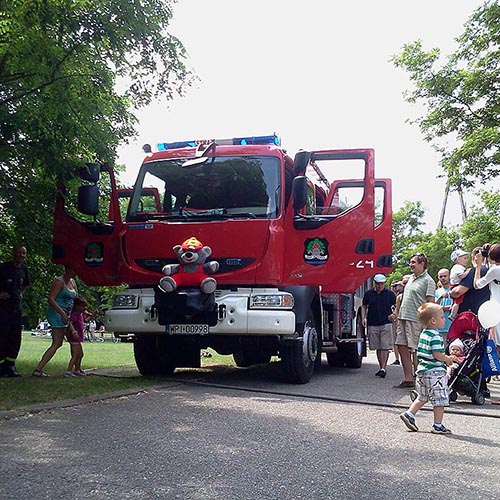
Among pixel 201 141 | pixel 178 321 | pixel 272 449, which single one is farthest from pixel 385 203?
pixel 272 449

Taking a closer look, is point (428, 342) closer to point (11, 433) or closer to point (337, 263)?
point (337, 263)

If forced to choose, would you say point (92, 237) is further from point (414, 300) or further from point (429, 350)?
point (429, 350)

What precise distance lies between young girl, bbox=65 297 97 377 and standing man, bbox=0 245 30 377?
0.80 metres

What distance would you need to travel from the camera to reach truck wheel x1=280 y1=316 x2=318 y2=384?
28.7 feet

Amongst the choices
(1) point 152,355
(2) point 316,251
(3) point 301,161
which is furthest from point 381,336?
(1) point 152,355

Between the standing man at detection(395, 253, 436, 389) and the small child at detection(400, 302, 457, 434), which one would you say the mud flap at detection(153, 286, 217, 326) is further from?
the small child at detection(400, 302, 457, 434)

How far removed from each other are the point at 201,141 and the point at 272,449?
5739 mm

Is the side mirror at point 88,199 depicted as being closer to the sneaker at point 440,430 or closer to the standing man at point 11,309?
the standing man at point 11,309

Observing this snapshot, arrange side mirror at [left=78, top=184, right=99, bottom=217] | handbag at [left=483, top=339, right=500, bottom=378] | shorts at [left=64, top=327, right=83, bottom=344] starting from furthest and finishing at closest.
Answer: shorts at [left=64, top=327, right=83, bottom=344], side mirror at [left=78, top=184, right=99, bottom=217], handbag at [left=483, top=339, right=500, bottom=378]

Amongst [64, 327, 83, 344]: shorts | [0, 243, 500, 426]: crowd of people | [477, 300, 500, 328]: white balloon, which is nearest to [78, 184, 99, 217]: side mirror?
[0, 243, 500, 426]: crowd of people

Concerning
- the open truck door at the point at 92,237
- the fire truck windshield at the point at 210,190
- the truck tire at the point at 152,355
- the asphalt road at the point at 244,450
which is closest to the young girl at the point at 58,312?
the open truck door at the point at 92,237

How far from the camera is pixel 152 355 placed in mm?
9609

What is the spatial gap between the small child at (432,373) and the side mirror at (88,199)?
4.81m

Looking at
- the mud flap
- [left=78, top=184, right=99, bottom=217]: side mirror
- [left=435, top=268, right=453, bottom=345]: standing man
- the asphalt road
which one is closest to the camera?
the asphalt road
